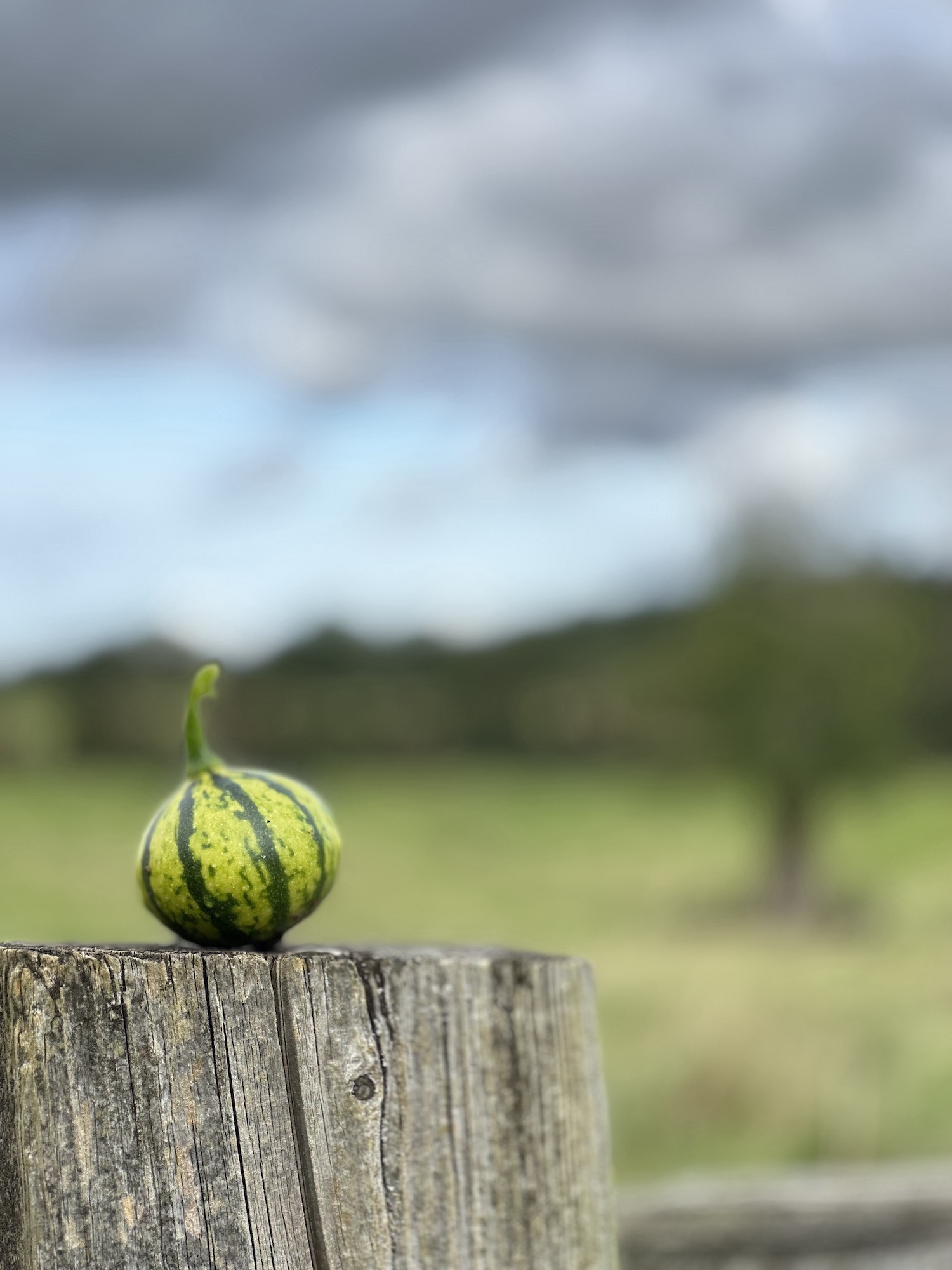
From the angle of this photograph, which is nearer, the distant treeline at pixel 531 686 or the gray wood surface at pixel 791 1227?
the gray wood surface at pixel 791 1227

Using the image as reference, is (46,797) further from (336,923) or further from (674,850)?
(674,850)

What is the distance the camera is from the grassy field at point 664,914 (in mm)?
8180

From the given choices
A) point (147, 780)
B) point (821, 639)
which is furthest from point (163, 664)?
point (821, 639)

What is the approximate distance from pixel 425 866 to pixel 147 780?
29.3 ft

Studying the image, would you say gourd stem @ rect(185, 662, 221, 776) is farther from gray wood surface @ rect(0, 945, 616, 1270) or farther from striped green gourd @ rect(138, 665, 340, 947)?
gray wood surface @ rect(0, 945, 616, 1270)

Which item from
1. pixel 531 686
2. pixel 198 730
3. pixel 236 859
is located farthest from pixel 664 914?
pixel 236 859

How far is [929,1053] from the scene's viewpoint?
29.0ft

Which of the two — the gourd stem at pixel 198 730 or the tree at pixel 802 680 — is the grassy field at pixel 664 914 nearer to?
the gourd stem at pixel 198 730

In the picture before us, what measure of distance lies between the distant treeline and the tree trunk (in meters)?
2.39

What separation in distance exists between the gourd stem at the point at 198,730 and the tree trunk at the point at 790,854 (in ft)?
89.9

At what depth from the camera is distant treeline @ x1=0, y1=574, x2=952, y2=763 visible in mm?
28094

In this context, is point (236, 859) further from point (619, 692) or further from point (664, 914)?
point (619, 692)

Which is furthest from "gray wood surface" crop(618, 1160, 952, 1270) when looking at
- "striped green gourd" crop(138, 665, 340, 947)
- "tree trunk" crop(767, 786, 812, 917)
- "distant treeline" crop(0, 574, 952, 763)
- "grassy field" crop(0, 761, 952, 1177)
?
"tree trunk" crop(767, 786, 812, 917)

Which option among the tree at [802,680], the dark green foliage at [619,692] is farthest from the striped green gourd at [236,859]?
the tree at [802,680]
